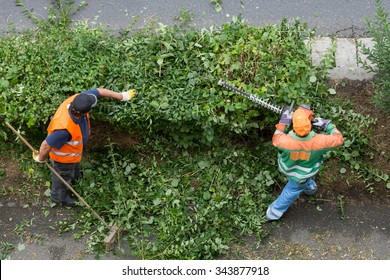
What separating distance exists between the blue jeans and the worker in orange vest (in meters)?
1.63

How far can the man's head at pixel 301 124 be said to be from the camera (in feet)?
15.2

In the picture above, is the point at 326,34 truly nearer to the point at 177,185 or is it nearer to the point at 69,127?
the point at 177,185

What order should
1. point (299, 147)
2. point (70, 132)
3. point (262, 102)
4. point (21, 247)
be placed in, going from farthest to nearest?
point (21, 247)
point (262, 102)
point (70, 132)
point (299, 147)

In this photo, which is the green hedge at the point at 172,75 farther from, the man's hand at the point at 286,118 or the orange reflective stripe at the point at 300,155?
the orange reflective stripe at the point at 300,155

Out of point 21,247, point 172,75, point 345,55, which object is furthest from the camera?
point 345,55

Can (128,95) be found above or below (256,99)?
above

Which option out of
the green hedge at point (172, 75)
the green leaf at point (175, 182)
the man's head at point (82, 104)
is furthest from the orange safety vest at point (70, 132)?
the green leaf at point (175, 182)

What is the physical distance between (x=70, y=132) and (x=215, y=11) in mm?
2348

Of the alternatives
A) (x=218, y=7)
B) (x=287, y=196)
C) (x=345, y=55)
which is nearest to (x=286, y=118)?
(x=287, y=196)

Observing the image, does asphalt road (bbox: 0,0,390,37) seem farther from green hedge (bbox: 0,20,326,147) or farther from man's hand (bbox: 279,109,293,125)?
man's hand (bbox: 279,109,293,125)

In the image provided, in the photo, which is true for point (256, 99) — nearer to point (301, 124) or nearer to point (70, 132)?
point (301, 124)

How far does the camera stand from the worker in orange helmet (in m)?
4.72

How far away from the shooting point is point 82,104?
475cm

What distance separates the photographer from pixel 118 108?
531 cm
